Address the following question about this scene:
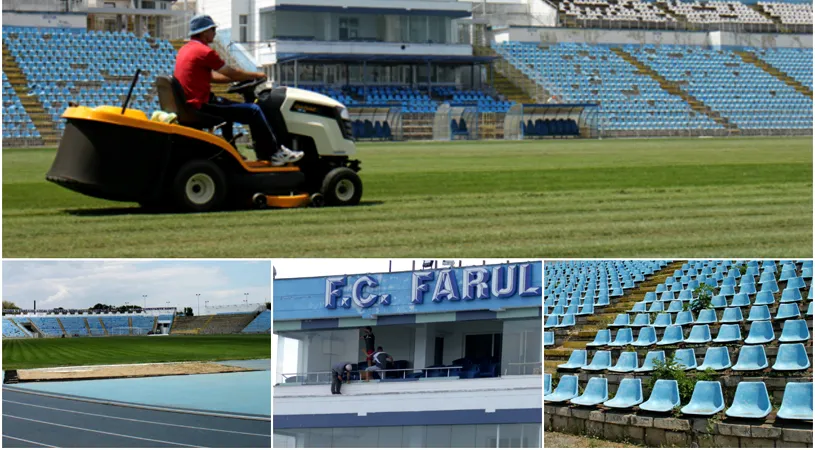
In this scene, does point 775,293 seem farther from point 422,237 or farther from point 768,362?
point 422,237

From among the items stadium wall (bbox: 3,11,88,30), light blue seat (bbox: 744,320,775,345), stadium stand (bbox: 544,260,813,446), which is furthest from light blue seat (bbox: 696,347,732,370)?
stadium wall (bbox: 3,11,88,30)

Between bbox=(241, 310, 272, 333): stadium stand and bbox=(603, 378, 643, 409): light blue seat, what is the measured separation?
235 cm

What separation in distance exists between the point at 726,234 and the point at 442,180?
6.71m

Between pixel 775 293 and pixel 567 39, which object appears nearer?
pixel 775 293

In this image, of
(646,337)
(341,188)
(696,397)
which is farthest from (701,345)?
(341,188)

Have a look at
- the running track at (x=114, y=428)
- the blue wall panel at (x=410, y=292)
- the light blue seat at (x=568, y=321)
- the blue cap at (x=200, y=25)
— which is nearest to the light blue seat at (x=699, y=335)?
the light blue seat at (x=568, y=321)

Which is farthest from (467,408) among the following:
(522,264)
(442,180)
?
(442,180)

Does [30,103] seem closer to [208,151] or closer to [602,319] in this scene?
[208,151]

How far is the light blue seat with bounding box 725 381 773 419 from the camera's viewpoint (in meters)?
6.50

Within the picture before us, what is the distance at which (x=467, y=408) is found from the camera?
610 centimetres

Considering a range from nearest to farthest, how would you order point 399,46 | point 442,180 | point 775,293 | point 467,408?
point 467,408
point 775,293
point 442,180
point 399,46

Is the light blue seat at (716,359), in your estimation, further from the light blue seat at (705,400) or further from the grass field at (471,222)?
the grass field at (471,222)

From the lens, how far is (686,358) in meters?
7.91

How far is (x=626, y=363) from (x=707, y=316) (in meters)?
1.32
